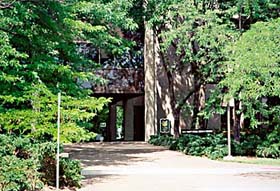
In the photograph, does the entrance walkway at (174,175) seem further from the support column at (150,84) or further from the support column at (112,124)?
the support column at (112,124)

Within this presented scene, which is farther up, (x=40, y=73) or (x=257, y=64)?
(x=257, y=64)

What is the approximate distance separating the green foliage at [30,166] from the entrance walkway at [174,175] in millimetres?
611

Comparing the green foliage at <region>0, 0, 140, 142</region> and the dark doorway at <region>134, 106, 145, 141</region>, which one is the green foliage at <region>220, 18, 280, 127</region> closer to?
the green foliage at <region>0, 0, 140, 142</region>

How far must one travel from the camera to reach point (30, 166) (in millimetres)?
9984

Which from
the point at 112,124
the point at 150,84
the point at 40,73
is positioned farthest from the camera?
the point at 112,124

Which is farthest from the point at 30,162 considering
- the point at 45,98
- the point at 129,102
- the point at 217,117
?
the point at 129,102

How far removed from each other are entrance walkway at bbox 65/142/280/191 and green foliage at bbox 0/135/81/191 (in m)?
0.61

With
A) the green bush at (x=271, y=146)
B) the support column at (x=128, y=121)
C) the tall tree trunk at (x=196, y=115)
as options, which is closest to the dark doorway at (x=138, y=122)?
the support column at (x=128, y=121)

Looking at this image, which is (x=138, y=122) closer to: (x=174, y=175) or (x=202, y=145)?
(x=202, y=145)

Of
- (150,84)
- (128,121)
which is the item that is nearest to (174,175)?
(150,84)

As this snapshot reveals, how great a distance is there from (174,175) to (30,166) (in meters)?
5.43

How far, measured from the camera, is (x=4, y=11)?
1052cm

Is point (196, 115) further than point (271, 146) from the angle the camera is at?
Yes

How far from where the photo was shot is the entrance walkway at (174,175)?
1154cm
